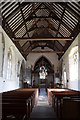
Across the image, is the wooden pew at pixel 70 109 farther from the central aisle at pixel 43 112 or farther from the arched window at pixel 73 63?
the arched window at pixel 73 63

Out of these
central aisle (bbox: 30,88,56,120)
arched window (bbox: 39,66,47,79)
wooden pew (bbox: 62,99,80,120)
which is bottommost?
central aisle (bbox: 30,88,56,120)

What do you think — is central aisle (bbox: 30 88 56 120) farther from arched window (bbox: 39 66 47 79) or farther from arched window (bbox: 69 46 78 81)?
arched window (bbox: 39 66 47 79)

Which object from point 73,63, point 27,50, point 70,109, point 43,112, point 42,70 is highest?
point 27,50

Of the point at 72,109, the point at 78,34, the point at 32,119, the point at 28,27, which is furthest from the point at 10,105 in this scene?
the point at 28,27

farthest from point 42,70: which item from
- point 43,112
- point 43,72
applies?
point 43,112

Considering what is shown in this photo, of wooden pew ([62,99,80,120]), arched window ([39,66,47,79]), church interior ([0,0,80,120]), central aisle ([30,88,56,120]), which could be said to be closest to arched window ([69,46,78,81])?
church interior ([0,0,80,120])

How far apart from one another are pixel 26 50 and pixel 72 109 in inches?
475

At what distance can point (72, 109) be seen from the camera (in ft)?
14.9

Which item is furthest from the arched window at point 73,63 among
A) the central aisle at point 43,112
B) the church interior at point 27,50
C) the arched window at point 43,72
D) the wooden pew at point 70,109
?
the wooden pew at point 70,109

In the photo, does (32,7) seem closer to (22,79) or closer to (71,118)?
(71,118)

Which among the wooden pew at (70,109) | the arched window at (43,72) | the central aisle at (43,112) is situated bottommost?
the central aisle at (43,112)

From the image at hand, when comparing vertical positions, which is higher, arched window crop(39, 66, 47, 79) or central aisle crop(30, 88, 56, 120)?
arched window crop(39, 66, 47, 79)

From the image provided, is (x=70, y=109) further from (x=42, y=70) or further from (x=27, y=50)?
(x=42, y=70)

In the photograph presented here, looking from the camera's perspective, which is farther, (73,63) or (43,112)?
(73,63)
